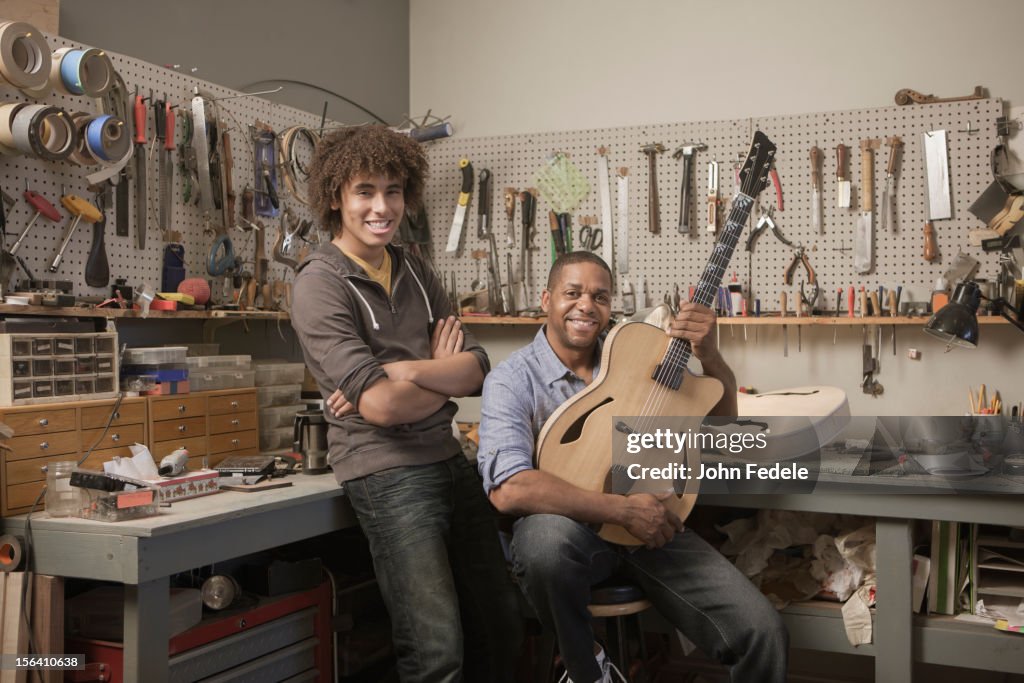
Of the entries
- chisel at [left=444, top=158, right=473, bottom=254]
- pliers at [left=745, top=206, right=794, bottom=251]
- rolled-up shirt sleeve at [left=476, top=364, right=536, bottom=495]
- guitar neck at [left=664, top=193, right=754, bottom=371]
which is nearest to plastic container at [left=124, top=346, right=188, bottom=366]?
rolled-up shirt sleeve at [left=476, top=364, right=536, bottom=495]

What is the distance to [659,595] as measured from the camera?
2287 mm

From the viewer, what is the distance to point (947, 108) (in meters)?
3.35

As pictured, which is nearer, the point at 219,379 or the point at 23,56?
the point at 23,56

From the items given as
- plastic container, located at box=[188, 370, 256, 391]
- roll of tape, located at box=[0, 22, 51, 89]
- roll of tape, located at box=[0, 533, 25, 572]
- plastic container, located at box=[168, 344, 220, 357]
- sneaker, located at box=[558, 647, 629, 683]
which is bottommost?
sneaker, located at box=[558, 647, 629, 683]

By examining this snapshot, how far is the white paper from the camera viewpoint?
130 inches

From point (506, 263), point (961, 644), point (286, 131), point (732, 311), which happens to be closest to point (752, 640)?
point (961, 644)

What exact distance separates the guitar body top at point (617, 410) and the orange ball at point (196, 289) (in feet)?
4.15

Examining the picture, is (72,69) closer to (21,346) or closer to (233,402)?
(21,346)

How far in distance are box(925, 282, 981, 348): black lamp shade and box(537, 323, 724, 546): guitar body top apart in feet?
2.44

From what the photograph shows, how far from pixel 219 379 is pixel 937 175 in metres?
2.60

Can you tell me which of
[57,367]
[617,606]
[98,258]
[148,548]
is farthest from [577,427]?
[98,258]

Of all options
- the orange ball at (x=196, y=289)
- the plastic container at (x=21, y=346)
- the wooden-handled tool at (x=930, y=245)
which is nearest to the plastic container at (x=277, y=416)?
the orange ball at (x=196, y=289)

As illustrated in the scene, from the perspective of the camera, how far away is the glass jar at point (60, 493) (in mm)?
2094

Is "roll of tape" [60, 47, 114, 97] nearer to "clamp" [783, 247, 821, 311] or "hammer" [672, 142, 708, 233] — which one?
"hammer" [672, 142, 708, 233]
